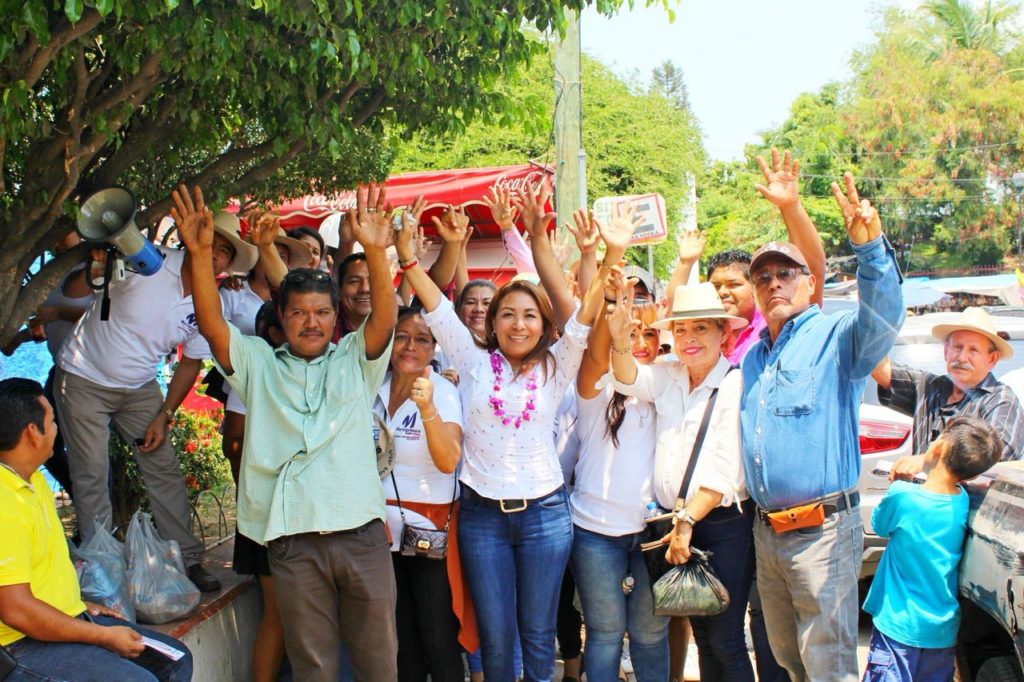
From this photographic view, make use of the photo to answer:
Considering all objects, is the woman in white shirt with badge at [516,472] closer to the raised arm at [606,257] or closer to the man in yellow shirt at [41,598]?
the raised arm at [606,257]

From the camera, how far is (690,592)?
373cm

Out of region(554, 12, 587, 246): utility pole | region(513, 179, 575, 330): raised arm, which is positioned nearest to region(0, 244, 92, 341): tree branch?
region(513, 179, 575, 330): raised arm

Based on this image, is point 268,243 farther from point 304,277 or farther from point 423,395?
point 423,395

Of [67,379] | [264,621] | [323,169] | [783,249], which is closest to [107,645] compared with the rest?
[264,621]

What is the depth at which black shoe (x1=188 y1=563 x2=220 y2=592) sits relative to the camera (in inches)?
179

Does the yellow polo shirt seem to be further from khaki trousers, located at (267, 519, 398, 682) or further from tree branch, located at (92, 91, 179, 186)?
tree branch, located at (92, 91, 179, 186)

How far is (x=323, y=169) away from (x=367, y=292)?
2258 mm

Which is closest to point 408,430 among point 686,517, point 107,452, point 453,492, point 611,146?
point 453,492

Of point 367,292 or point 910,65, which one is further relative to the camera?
point 910,65

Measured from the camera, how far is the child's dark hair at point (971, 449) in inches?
142

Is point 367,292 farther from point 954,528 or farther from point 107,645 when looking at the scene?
point 954,528

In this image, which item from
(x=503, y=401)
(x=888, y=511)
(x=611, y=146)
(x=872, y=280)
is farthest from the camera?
(x=611, y=146)

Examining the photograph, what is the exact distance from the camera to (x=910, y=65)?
124 feet

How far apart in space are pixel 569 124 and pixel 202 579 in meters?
6.09
